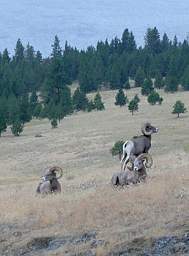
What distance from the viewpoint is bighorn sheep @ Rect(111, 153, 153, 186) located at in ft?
70.9

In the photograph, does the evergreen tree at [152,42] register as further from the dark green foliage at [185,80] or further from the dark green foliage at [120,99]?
the dark green foliage at [120,99]

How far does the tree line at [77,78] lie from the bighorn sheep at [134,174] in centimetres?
6152

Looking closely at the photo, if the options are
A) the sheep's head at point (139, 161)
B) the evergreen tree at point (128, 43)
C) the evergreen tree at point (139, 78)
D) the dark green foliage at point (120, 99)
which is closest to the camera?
the sheep's head at point (139, 161)

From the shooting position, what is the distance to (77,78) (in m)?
142

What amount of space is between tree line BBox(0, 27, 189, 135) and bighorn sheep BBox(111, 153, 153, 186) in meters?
61.5

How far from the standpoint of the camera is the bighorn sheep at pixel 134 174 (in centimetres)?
2162

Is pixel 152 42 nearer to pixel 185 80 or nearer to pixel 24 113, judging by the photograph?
pixel 185 80

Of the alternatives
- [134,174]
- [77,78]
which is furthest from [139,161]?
[77,78]

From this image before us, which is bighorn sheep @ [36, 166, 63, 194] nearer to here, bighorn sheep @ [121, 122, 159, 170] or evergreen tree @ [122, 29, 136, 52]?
bighorn sheep @ [121, 122, 159, 170]

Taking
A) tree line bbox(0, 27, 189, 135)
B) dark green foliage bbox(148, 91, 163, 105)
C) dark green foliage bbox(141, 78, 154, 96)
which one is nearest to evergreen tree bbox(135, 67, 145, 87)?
tree line bbox(0, 27, 189, 135)

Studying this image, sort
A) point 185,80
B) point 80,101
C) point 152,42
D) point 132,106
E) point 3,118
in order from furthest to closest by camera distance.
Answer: point 152,42
point 185,80
point 80,101
point 132,106
point 3,118

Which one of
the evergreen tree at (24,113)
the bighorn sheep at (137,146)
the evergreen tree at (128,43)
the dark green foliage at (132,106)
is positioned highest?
the evergreen tree at (128,43)

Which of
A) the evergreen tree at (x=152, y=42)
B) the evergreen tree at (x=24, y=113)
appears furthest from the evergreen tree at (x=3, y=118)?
the evergreen tree at (x=152, y=42)

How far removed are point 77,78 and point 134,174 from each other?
121m
